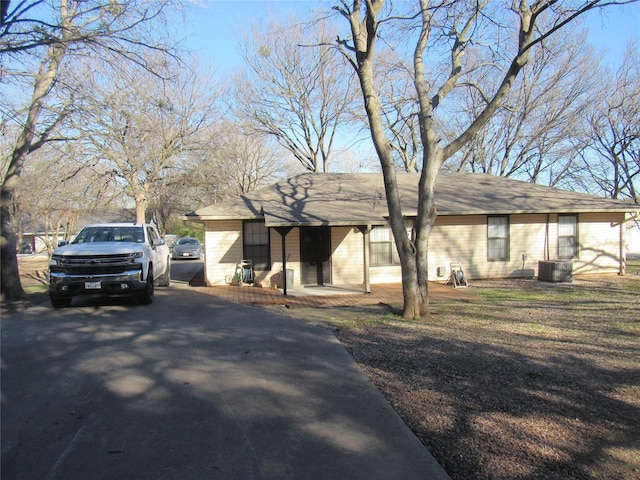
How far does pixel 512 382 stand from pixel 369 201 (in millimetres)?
11441

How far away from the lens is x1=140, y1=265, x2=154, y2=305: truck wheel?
10166 mm

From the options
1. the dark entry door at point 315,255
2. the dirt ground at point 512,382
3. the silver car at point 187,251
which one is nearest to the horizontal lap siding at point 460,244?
the dark entry door at point 315,255

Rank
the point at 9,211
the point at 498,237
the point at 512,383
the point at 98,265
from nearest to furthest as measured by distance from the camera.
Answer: the point at 512,383 < the point at 98,265 < the point at 9,211 < the point at 498,237

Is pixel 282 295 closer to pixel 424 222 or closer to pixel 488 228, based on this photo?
pixel 424 222

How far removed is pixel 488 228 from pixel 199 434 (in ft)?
48.1

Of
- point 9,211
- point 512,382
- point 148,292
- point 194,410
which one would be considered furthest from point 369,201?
point 194,410

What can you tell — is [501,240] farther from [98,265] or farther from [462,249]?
[98,265]

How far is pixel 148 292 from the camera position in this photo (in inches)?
406

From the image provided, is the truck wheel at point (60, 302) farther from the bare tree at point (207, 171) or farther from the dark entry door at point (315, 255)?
the bare tree at point (207, 171)

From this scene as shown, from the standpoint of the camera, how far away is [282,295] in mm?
12633

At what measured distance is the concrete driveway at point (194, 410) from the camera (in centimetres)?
319

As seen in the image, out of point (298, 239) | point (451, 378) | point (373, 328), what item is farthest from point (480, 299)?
point (451, 378)

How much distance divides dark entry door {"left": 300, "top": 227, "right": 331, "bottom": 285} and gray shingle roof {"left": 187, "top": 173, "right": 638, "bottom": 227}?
887mm

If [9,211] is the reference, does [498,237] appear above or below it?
below
